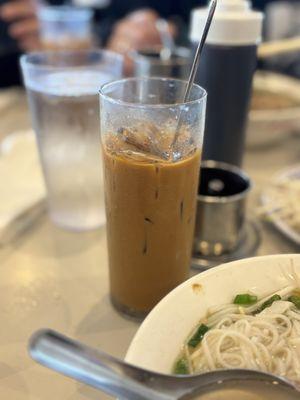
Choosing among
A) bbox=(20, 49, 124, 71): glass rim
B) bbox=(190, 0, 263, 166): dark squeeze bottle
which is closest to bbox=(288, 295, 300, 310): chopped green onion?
bbox=(190, 0, 263, 166): dark squeeze bottle

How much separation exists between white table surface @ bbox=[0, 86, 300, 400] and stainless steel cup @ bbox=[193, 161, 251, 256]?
10 cm

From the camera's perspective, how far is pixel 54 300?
35.0 inches

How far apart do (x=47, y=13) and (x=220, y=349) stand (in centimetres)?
150

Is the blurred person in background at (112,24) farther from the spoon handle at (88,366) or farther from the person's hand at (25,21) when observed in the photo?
the spoon handle at (88,366)

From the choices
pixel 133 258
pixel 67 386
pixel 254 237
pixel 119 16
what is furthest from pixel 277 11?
pixel 67 386

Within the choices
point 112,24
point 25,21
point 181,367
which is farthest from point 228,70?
point 112,24

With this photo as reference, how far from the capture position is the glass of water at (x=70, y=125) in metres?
1.01

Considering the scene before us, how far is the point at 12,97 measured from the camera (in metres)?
1.94

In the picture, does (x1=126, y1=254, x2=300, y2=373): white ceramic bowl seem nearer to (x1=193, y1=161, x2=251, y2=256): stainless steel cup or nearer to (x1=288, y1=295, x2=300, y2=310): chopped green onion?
(x1=288, y1=295, x2=300, y2=310): chopped green onion

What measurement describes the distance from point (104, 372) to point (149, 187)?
31cm

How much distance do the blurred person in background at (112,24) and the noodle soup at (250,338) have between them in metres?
1.29

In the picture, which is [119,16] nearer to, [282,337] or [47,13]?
[47,13]

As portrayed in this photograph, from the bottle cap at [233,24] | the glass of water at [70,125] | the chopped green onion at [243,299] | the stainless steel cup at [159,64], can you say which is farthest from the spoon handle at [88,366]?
the stainless steel cup at [159,64]

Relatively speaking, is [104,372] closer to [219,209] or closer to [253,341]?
[253,341]
